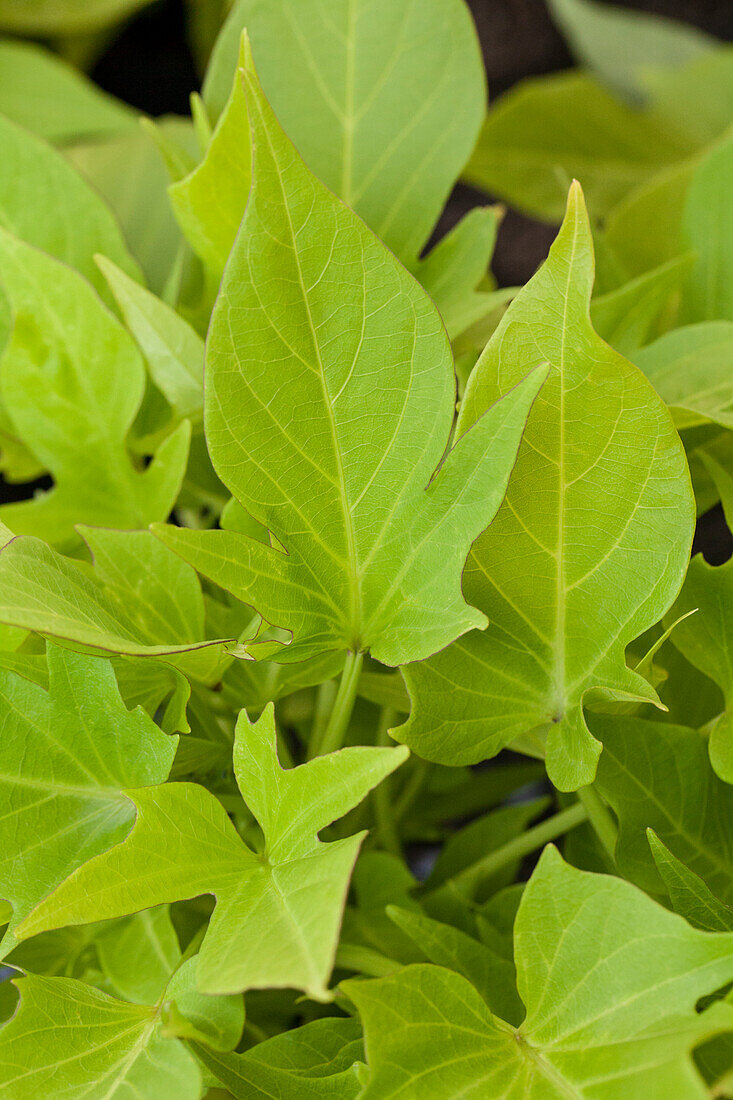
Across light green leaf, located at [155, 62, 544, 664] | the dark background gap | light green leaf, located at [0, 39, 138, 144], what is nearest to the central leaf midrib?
light green leaf, located at [155, 62, 544, 664]

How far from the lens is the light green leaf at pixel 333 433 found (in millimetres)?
143

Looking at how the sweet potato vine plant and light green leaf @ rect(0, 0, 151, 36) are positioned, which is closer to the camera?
the sweet potato vine plant

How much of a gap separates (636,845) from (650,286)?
125 mm

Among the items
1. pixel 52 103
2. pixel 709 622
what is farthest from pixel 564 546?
pixel 52 103

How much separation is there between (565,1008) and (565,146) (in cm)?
49

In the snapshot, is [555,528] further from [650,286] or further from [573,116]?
[573,116]

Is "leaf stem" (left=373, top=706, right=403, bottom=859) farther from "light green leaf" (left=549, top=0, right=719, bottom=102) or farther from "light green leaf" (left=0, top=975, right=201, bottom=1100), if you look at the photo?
"light green leaf" (left=549, top=0, right=719, bottom=102)

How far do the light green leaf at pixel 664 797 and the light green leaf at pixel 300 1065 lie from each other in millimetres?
57

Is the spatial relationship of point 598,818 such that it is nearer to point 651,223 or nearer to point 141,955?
point 141,955

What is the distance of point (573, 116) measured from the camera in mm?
543

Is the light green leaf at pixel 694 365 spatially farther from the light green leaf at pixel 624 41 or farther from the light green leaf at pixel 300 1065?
the light green leaf at pixel 624 41

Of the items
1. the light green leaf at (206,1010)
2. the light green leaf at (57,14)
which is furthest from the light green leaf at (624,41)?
the light green leaf at (206,1010)

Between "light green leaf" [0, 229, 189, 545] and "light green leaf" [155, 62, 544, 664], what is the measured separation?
0.17ft

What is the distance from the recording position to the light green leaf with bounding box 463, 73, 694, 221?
47 cm
